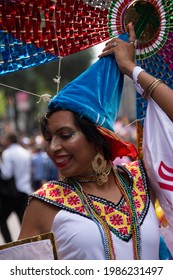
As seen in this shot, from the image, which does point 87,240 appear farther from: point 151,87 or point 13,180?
point 13,180

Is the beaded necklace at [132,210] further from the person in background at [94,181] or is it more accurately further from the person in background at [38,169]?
the person in background at [38,169]

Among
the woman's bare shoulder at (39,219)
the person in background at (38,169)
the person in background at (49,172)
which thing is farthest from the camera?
the person in background at (38,169)

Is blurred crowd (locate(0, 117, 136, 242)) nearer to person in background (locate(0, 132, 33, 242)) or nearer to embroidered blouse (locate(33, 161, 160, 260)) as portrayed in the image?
person in background (locate(0, 132, 33, 242))

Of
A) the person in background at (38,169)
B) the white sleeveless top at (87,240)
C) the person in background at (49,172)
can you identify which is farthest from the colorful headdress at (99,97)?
the person in background at (38,169)

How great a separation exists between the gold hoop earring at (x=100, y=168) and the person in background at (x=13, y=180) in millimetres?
5421

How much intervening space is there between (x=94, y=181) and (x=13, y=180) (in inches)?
228

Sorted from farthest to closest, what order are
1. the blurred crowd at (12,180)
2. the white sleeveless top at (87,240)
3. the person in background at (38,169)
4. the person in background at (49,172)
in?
the person in background at (38,169)
the person in background at (49,172)
the blurred crowd at (12,180)
the white sleeveless top at (87,240)

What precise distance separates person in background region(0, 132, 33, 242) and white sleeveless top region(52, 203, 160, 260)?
549 centimetres

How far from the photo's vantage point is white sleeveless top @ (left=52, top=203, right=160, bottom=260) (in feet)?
9.93

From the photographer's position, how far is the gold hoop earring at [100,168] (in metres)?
3.23

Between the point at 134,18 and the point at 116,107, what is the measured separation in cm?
48

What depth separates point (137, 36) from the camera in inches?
131

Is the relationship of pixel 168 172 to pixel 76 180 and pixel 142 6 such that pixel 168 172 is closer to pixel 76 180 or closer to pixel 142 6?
pixel 76 180
